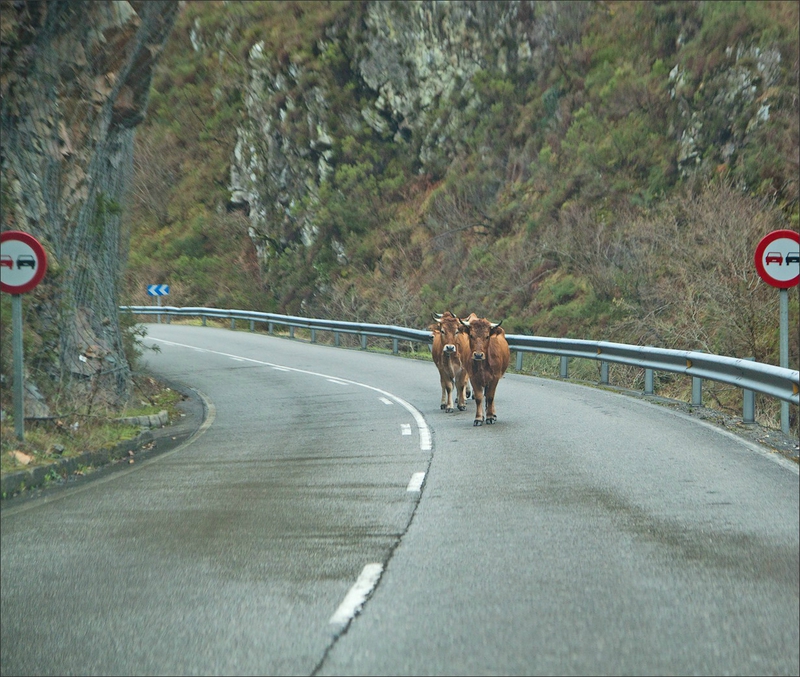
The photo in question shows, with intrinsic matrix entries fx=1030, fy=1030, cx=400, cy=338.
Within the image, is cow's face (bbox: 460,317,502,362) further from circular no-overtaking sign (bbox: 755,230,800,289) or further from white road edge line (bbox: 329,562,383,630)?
white road edge line (bbox: 329,562,383,630)

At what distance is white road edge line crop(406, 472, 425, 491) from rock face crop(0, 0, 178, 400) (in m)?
7.18

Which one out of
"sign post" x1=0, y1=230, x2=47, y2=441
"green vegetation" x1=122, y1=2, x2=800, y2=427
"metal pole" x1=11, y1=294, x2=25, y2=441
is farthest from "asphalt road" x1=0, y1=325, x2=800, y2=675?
"green vegetation" x1=122, y1=2, x2=800, y2=427

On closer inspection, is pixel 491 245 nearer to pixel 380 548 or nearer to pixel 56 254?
pixel 56 254

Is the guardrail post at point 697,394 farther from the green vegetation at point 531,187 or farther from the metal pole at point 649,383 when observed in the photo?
the green vegetation at point 531,187

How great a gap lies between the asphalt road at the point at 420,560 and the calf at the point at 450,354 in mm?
3024

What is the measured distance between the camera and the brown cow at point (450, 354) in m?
16.1

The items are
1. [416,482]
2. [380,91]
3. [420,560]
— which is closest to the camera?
[420,560]

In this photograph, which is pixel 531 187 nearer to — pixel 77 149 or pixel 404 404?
pixel 404 404

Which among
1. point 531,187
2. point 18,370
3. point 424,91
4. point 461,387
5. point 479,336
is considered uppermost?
point 424,91

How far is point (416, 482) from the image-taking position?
32.6 ft

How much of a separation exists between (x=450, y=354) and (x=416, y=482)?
6500mm

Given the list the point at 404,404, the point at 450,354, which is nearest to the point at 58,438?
the point at 450,354

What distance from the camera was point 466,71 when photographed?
1804 inches

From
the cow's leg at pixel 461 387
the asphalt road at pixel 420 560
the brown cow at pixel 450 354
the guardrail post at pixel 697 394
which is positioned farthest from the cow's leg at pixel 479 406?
the guardrail post at pixel 697 394
